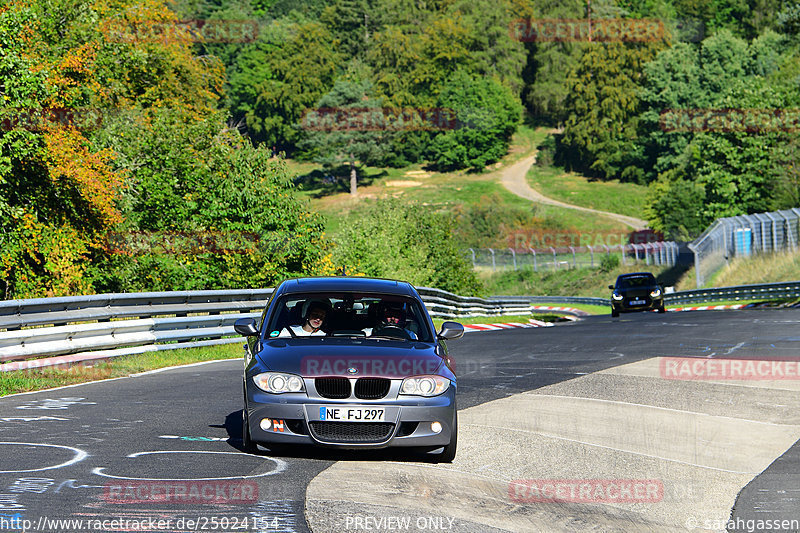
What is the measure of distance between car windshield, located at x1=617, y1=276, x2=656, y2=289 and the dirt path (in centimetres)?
5800

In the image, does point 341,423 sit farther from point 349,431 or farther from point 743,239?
point 743,239

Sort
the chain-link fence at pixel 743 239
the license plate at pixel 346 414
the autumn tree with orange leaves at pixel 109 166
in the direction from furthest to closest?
the chain-link fence at pixel 743 239 < the autumn tree with orange leaves at pixel 109 166 < the license plate at pixel 346 414

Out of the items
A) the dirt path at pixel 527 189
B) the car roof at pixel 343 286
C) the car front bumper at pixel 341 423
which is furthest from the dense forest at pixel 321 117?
the car front bumper at pixel 341 423

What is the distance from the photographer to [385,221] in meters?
54.8

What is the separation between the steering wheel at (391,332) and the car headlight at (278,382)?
1.12 meters

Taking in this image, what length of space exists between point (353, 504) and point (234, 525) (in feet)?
3.18

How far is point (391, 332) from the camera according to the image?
30.3 feet

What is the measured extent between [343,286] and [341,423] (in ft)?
6.04

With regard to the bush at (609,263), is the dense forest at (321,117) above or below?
above

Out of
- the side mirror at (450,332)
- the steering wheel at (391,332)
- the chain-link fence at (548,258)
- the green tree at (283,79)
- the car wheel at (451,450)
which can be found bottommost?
the chain-link fence at (548,258)

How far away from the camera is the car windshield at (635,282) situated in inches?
1551

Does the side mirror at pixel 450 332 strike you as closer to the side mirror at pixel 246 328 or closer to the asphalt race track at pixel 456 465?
the asphalt race track at pixel 456 465

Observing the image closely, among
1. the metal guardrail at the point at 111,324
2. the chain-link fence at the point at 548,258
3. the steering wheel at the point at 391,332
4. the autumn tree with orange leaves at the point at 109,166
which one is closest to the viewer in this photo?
the steering wheel at the point at 391,332

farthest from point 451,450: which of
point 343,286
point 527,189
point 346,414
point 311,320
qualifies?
point 527,189
